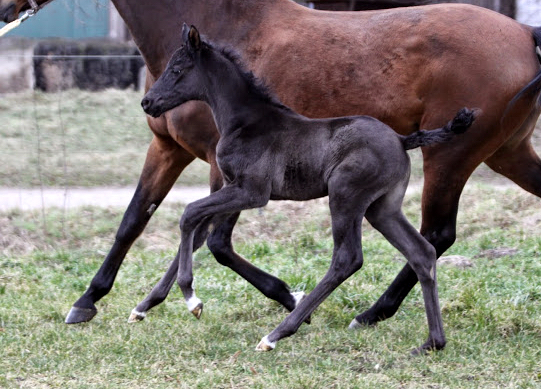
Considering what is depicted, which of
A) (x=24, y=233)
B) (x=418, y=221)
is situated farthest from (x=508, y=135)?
(x=24, y=233)

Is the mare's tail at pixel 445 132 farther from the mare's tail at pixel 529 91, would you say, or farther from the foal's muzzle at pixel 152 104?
the foal's muzzle at pixel 152 104

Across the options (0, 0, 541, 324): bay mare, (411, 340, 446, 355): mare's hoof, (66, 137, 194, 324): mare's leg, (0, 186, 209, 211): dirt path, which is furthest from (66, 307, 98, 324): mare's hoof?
(0, 186, 209, 211): dirt path

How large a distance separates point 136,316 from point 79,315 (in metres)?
0.44

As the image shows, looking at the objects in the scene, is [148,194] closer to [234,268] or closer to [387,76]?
[234,268]

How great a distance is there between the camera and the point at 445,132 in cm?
443

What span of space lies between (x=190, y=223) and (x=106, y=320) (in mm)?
1234

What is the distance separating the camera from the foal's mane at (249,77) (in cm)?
477

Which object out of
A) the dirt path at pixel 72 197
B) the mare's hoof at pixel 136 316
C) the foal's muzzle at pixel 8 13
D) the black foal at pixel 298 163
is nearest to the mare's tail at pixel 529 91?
the black foal at pixel 298 163

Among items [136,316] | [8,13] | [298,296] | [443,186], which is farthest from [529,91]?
[8,13]

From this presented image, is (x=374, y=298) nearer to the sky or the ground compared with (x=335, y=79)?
nearer to the ground

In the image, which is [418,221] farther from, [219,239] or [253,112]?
[253,112]

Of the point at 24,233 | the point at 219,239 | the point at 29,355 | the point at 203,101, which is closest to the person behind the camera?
the point at 29,355

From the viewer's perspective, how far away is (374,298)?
5.75 m

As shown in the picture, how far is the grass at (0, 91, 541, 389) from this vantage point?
13.9 feet
